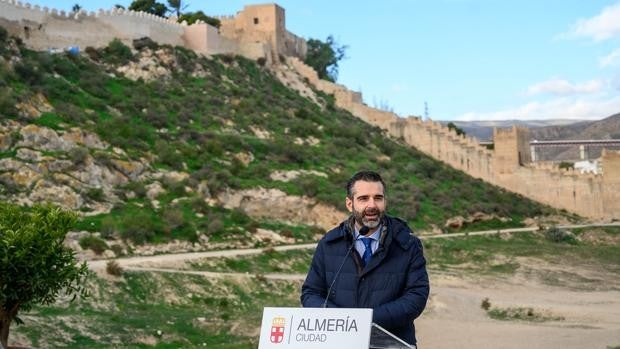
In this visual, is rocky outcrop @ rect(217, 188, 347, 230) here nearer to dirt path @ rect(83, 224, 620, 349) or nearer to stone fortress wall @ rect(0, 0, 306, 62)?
dirt path @ rect(83, 224, 620, 349)

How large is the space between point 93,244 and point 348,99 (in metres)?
31.7

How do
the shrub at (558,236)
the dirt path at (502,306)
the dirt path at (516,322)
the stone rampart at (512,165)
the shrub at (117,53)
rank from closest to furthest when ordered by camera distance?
the dirt path at (516,322), the dirt path at (502,306), the shrub at (558,236), the shrub at (117,53), the stone rampart at (512,165)

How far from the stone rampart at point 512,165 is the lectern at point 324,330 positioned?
43.1 meters

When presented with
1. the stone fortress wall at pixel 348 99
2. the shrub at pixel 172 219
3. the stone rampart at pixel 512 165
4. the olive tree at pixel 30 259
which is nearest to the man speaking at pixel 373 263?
the olive tree at pixel 30 259

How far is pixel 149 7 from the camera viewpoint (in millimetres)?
58562

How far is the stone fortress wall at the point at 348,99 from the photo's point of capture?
41344 millimetres

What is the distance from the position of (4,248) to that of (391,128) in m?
Result: 40.7

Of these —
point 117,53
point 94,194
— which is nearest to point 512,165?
point 117,53

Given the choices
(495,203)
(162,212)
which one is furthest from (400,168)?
(162,212)

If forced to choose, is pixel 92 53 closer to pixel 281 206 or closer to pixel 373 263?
pixel 281 206

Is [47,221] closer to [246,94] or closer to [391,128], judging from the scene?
[246,94]

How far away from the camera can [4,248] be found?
1253 centimetres

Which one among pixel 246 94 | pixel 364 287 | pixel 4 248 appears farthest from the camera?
pixel 246 94

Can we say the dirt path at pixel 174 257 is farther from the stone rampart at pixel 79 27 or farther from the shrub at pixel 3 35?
the stone rampart at pixel 79 27
